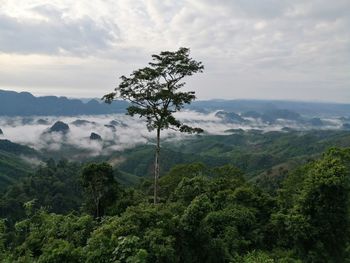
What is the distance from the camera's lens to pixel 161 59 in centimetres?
3681

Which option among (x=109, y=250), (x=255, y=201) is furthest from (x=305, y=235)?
(x=109, y=250)

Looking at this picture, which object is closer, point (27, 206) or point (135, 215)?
point (27, 206)

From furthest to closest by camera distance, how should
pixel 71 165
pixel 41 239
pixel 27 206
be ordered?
pixel 71 165, pixel 41 239, pixel 27 206

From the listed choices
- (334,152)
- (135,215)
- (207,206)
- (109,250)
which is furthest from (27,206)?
(334,152)

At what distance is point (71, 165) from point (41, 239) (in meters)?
149

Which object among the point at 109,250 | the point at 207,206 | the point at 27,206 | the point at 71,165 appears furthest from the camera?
the point at 71,165

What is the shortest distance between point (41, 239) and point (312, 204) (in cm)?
2079

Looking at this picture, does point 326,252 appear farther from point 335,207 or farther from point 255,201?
point 255,201

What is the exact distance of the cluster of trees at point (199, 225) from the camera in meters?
20.3

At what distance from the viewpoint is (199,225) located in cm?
2756

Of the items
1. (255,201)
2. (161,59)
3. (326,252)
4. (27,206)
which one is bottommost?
(326,252)

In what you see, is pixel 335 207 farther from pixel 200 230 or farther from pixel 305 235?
pixel 200 230

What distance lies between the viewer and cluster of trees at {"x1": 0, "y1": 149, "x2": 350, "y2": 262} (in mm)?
20312

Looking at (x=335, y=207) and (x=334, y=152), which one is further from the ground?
(x=334, y=152)
